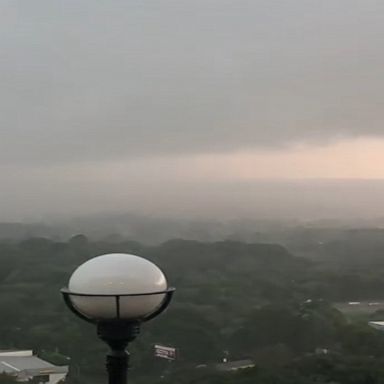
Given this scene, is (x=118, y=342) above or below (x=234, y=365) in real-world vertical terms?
above

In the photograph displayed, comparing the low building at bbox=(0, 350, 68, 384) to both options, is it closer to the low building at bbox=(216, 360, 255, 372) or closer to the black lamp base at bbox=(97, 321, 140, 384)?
the low building at bbox=(216, 360, 255, 372)

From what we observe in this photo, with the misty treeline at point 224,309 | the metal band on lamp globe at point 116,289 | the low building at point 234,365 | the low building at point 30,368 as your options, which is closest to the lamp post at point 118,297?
the metal band on lamp globe at point 116,289

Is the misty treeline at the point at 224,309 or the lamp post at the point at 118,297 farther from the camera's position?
the misty treeline at the point at 224,309

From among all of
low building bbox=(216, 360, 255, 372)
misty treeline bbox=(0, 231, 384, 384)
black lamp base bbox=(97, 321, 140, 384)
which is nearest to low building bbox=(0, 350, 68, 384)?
misty treeline bbox=(0, 231, 384, 384)

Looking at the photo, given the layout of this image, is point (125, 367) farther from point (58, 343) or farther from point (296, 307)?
point (296, 307)

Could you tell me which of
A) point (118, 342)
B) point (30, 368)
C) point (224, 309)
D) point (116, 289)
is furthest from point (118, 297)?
point (224, 309)

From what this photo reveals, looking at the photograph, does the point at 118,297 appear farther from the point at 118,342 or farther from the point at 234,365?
the point at 234,365

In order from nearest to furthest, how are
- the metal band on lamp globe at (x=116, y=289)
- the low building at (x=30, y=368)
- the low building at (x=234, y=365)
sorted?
the metal band on lamp globe at (x=116, y=289) → the low building at (x=30, y=368) → the low building at (x=234, y=365)

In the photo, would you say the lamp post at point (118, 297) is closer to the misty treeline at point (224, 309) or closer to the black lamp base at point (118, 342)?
the black lamp base at point (118, 342)
